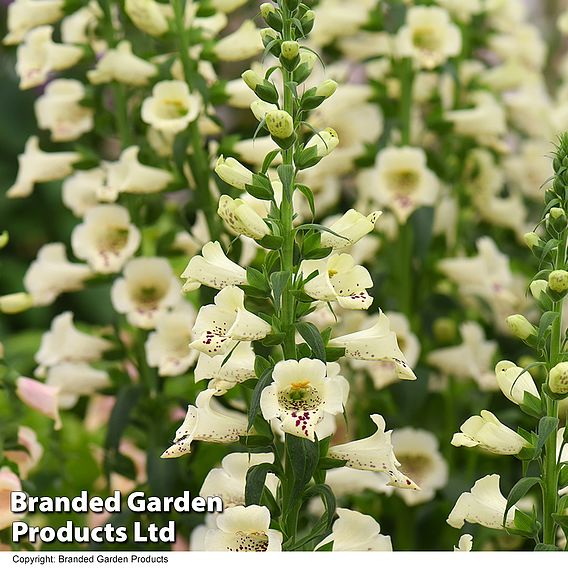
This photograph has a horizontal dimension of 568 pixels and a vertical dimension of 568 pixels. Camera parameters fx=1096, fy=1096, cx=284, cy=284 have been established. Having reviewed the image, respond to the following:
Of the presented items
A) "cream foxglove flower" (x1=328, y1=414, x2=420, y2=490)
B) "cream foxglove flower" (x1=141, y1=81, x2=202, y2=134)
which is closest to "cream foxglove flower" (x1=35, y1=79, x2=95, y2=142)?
"cream foxglove flower" (x1=141, y1=81, x2=202, y2=134)

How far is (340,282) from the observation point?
0.68 meters

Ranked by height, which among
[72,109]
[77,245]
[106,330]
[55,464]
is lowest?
[55,464]

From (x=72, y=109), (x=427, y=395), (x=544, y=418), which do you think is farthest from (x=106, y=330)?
(x=544, y=418)

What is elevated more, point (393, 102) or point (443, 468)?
point (393, 102)

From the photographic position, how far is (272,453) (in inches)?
27.5

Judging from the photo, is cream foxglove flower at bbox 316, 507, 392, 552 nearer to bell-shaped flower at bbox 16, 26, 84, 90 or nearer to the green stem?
→ the green stem

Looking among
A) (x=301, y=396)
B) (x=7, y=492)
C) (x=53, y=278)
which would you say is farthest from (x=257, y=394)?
(x=53, y=278)

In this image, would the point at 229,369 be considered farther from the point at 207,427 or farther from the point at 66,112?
the point at 66,112

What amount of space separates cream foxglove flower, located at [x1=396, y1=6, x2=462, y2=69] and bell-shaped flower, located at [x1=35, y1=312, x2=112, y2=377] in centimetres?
44

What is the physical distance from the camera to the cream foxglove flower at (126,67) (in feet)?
3.40

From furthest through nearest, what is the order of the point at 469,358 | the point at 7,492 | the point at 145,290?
the point at 469,358 < the point at 145,290 < the point at 7,492

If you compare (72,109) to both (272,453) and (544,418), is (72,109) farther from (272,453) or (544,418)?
(544,418)

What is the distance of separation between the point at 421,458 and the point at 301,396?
1.75 ft
